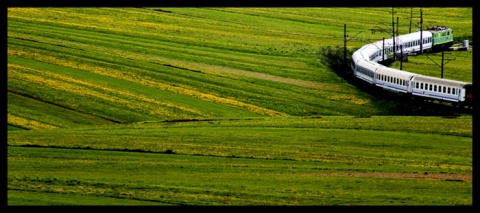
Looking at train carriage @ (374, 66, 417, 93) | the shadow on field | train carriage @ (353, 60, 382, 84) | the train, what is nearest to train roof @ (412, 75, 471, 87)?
the train

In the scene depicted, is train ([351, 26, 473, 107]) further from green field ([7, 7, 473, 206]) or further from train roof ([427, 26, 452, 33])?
green field ([7, 7, 473, 206])

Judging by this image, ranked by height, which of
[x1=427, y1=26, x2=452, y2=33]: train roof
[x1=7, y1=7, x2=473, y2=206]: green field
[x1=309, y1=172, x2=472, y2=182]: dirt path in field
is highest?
[x1=427, y1=26, x2=452, y2=33]: train roof

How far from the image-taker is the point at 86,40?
3059 inches

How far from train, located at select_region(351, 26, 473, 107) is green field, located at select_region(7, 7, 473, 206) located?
137 cm

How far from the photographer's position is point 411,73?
67.8 meters

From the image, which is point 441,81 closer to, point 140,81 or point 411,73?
point 411,73

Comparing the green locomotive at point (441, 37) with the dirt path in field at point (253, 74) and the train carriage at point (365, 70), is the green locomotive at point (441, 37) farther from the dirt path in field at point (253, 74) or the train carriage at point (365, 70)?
the dirt path in field at point (253, 74)

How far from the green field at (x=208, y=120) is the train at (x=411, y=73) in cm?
137

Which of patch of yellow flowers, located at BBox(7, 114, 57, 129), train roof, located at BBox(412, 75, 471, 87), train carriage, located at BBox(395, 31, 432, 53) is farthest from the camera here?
train carriage, located at BBox(395, 31, 432, 53)

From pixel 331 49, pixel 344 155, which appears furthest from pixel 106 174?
pixel 331 49

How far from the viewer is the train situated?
61438 millimetres

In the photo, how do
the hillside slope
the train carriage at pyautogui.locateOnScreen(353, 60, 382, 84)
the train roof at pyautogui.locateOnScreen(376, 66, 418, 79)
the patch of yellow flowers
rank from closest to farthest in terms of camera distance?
the patch of yellow flowers, the hillside slope, the train roof at pyautogui.locateOnScreen(376, 66, 418, 79), the train carriage at pyautogui.locateOnScreen(353, 60, 382, 84)

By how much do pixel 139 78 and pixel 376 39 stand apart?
29.8 metres

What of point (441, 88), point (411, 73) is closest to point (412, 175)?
point (441, 88)
